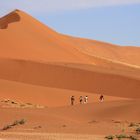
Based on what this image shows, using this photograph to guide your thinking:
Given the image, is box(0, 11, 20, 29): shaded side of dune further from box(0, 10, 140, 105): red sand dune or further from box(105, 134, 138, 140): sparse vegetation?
box(105, 134, 138, 140): sparse vegetation

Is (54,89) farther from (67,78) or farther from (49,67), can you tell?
(49,67)

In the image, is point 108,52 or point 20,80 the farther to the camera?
point 108,52

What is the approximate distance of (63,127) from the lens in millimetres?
22594

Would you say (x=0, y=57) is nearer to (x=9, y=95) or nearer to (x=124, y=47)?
(x=9, y=95)

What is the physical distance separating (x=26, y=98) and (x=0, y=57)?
12020 mm

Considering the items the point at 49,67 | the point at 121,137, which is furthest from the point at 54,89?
the point at 121,137

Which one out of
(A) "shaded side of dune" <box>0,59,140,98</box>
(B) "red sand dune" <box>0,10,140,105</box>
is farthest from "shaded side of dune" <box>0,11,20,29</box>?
A: (A) "shaded side of dune" <box>0,59,140,98</box>

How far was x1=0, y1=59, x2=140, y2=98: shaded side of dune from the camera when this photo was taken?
1882 inches

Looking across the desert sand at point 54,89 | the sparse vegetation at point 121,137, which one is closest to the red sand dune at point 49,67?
the desert sand at point 54,89

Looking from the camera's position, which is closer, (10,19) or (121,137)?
(121,137)

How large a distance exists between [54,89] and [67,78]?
4719mm

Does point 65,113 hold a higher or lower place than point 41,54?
lower

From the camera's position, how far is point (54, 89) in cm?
4516

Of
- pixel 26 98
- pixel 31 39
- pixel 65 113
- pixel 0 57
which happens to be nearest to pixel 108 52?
pixel 31 39
